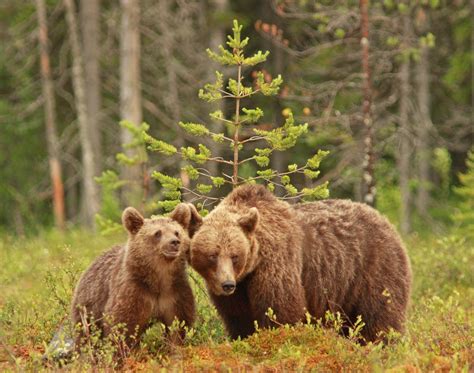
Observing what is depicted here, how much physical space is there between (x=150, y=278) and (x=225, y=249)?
2.25 feet

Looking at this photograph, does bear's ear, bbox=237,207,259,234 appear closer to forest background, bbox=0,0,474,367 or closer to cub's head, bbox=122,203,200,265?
cub's head, bbox=122,203,200,265

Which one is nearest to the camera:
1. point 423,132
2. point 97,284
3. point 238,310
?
point 238,310

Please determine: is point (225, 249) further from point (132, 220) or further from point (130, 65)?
point (130, 65)

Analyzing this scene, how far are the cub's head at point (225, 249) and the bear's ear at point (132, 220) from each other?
52 centimetres

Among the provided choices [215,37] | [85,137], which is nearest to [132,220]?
[85,137]

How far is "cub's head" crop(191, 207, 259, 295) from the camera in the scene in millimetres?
7035

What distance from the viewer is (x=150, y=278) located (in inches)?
284

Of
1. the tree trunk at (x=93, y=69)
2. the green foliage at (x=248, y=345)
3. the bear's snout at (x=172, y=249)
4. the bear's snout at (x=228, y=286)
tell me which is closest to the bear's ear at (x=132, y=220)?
the bear's snout at (x=172, y=249)

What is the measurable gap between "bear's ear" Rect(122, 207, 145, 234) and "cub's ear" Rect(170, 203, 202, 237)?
285 millimetres

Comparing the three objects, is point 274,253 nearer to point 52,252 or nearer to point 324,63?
point 52,252

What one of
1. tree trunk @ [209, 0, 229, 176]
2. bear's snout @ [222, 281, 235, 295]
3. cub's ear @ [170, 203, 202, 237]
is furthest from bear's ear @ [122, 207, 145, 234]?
tree trunk @ [209, 0, 229, 176]

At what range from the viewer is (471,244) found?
1541 cm

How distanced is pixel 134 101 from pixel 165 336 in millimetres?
13506

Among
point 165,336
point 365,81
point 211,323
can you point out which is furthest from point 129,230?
point 365,81
